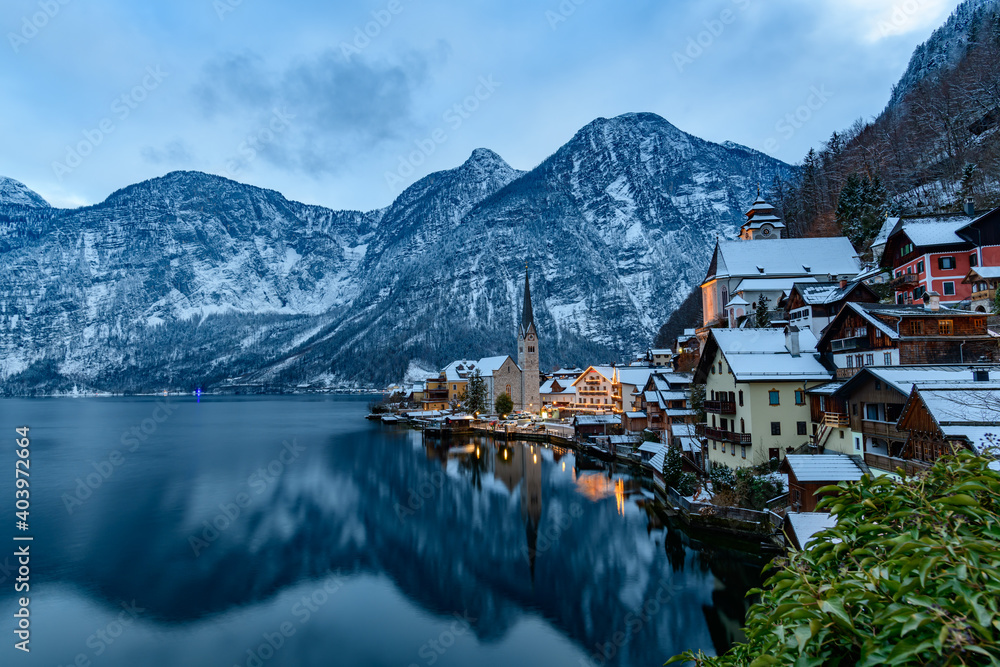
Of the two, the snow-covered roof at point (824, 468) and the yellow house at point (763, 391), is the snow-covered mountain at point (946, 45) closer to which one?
the yellow house at point (763, 391)

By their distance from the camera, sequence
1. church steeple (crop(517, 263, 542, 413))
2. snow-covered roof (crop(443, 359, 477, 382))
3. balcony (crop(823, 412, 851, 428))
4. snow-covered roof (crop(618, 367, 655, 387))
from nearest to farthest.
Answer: balcony (crop(823, 412, 851, 428))
snow-covered roof (crop(618, 367, 655, 387))
church steeple (crop(517, 263, 542, 413))
snow-covered roof (crop(443, 359, 477, 382))

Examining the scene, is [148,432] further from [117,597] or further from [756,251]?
[756,251]

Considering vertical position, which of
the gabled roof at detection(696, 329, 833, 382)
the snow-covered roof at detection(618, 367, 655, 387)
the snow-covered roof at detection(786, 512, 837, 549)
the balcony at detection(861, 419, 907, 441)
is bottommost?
the snow-covered roof at detection(786, 512, 837, 549)

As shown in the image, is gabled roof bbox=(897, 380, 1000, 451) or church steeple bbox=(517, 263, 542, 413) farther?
church steeple bbox=(517, 263, 542, 413)

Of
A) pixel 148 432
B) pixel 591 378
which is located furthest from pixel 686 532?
pixel 148 432

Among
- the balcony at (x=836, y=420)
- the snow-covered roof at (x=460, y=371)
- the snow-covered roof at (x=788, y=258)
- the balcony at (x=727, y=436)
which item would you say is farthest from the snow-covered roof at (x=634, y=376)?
the snow-covered roof at (x=460, y=371)

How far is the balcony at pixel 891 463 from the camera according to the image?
766 inches

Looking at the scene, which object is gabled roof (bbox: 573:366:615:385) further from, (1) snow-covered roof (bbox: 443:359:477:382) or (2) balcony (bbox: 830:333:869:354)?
(2) balcony (bbox: 830:333:869:354)

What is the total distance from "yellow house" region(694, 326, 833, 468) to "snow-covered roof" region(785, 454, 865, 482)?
477 centimetres

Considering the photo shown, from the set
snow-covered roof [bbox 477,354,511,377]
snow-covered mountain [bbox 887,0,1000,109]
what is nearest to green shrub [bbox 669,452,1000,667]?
snow-covered roof [bbox 477,354,511,377]

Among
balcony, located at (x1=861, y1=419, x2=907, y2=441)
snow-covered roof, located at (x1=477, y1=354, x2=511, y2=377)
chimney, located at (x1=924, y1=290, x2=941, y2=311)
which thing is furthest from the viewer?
snow-covered roof, located at (x1=477, y1=354, x2=511, y2=377)

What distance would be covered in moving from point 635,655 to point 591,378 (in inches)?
2381

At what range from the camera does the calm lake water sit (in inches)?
758

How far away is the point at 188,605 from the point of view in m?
22.2
